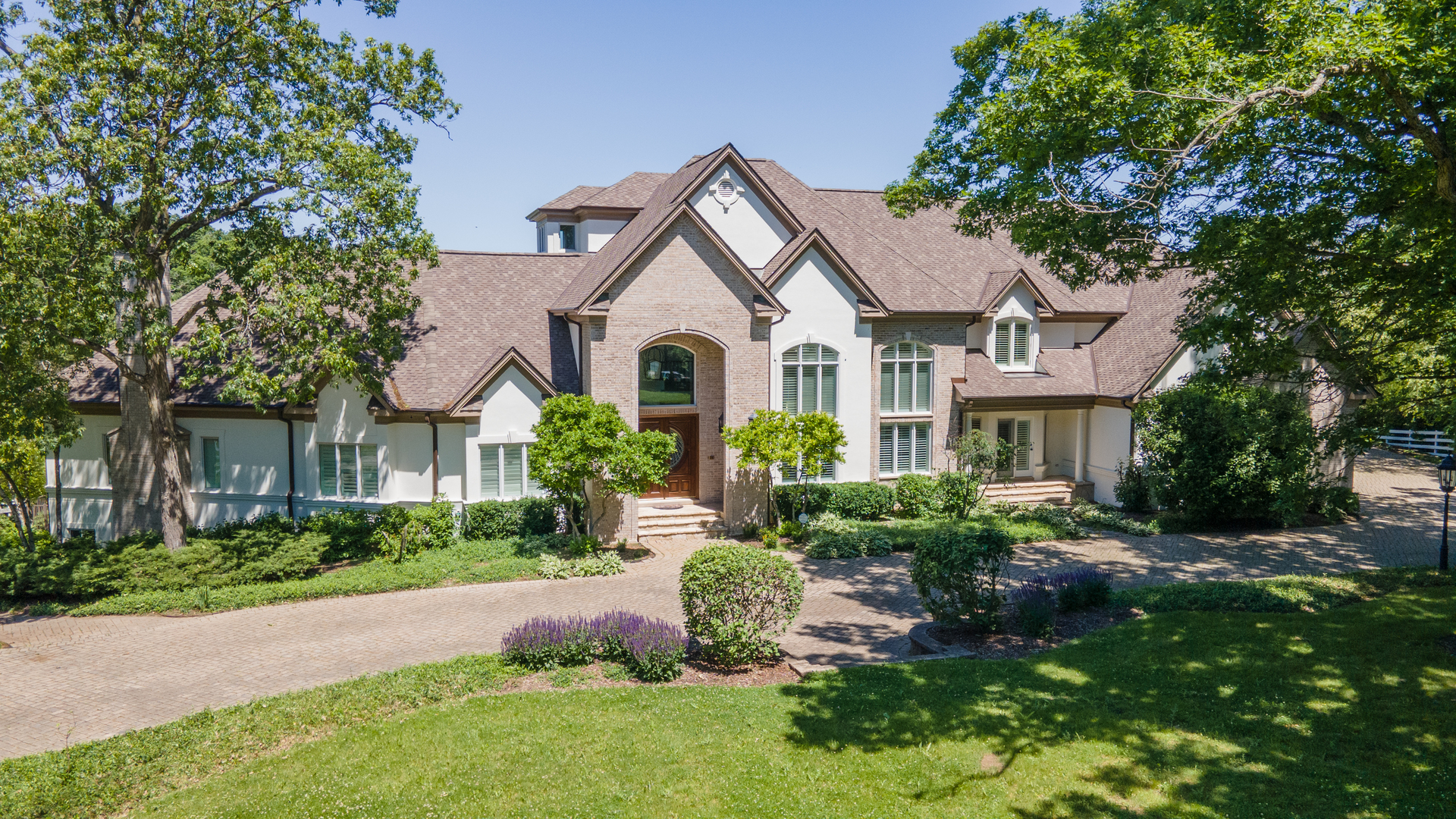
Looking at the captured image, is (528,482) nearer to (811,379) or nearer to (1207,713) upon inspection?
(811,379)

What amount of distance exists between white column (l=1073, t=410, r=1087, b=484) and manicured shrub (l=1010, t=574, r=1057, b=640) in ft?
46.5

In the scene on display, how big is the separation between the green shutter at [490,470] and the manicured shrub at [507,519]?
1.49 ft

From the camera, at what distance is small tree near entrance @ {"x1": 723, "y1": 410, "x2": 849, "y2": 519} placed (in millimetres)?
22500

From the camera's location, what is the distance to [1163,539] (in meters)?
22.8

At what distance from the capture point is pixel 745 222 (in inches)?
997

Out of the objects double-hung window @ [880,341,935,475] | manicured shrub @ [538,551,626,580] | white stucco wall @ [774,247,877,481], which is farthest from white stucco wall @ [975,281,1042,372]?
manicured shrub @ [538,551,626,580]

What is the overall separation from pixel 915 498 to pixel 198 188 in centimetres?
1982

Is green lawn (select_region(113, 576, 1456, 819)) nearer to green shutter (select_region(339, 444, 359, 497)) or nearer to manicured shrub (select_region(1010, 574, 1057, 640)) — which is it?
manicured shrub (select_region(1010, 574, 1057, 640))

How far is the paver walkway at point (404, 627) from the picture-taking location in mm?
12688

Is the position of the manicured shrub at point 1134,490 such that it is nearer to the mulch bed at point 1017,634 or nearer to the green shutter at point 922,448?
the green shutter at point 922,448

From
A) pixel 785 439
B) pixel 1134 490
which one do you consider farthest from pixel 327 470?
pixel 1134 490

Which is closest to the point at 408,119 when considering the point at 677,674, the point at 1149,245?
the point at 677,674

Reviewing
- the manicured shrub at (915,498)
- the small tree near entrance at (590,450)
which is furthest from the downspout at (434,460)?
the manicured shrub at (915,498)

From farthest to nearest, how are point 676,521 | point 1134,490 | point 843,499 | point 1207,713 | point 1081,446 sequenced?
point 1081,446 → point 1134,490 → point 843,499 → point 676,521 → point 1207,713
